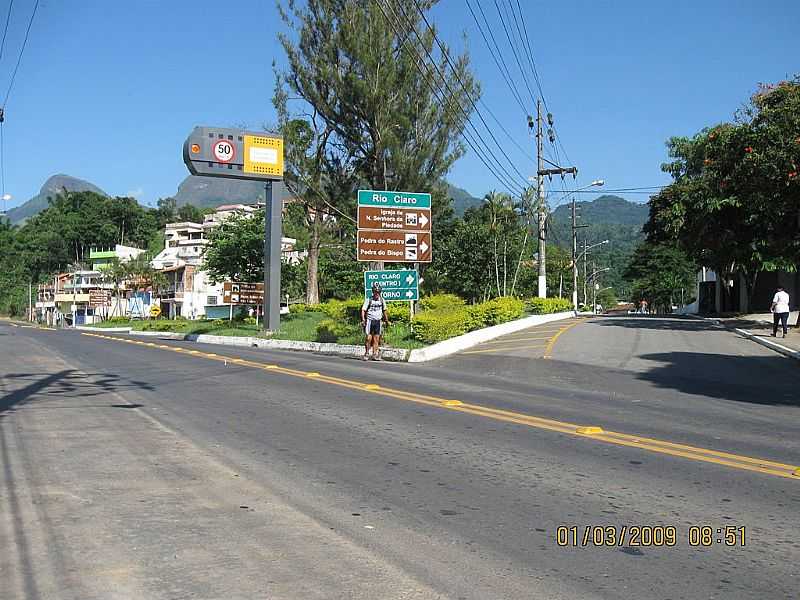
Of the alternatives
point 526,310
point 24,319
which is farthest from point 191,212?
point 526,310

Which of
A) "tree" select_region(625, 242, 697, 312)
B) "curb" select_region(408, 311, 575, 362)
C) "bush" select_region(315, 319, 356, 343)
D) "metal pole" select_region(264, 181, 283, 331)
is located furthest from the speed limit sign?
"tree" select_region(625, 242, 697, 312)

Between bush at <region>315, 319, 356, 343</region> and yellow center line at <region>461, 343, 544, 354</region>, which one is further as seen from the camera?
bush at <region>315, 319, 356, 343</region>

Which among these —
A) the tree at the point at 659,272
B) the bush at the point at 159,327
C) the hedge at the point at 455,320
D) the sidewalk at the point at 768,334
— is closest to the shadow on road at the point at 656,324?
the sidewalk at the point at 768,334

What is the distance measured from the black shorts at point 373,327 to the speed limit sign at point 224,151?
52.7ft

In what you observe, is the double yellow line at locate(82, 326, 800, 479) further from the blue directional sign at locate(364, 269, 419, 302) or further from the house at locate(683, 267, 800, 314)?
the house at locate(683, 267, 800, 314)

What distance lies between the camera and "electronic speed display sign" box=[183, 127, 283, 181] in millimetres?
32812

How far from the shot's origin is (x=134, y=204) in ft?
449

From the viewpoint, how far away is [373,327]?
20406 mm

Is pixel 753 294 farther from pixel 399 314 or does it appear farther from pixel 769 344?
pixel 399 314

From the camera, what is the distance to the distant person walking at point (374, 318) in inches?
795

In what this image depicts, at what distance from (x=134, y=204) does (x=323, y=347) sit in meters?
123

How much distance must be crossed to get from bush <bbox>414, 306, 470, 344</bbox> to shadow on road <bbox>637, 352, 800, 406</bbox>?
5.73 metres

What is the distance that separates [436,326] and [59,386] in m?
11.0

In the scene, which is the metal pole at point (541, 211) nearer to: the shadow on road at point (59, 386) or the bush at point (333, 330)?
the bush at point (333, 330)
